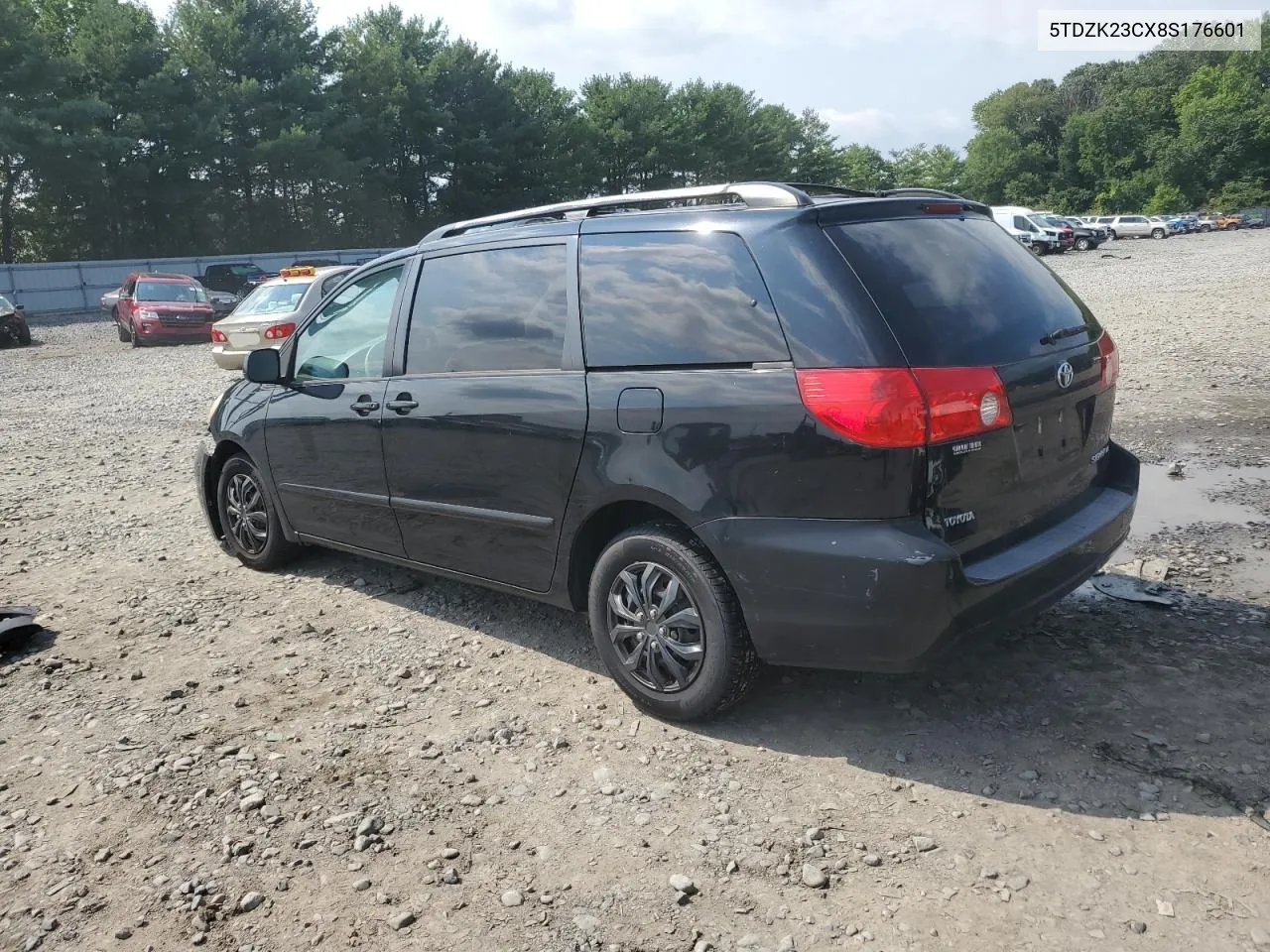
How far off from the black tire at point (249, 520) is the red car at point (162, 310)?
59.9ft

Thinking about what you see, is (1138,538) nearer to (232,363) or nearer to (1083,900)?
(1083,900)

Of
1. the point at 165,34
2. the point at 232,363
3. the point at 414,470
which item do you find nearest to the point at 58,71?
the point at 165,34

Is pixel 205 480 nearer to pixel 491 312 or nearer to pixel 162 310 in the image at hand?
pixel 491 312

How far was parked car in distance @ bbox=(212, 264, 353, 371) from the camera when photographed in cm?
1459

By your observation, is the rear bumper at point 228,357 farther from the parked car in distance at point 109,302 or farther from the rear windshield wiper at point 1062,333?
the parked car in distance at point 109,302

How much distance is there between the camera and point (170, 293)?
24031mm

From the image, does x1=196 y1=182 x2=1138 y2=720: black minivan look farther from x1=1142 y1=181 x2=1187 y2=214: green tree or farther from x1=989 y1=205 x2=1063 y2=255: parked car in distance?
x1=1142 y1=181 x2=1187 y2=214: green tree

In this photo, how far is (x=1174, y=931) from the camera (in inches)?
99.1

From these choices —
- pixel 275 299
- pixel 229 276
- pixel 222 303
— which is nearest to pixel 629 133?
pixel 229 276

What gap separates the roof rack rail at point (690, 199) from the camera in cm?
362

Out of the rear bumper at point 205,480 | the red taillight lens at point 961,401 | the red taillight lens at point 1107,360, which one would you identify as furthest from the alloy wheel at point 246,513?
the red taillight lens at point 1107,360

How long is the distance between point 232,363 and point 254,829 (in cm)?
1299

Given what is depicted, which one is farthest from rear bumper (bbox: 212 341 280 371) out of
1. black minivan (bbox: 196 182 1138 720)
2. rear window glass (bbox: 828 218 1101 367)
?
rear window glass (bbox: 828 218 1101 367)

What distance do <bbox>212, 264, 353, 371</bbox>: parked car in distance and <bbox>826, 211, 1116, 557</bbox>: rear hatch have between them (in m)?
11.5
